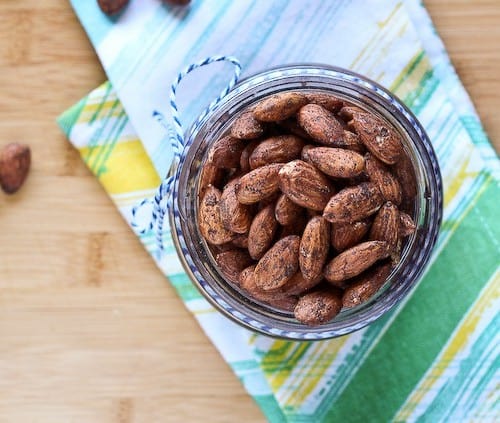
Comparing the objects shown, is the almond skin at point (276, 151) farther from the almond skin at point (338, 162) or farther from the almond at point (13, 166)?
the almond at point (13, 166)

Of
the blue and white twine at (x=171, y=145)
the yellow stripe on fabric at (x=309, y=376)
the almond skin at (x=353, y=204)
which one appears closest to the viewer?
the almond skin at (x=353, y=204)

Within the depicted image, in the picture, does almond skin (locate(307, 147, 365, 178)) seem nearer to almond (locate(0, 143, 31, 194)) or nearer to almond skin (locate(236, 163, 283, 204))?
almond skin (locate(236, 163, 283, 204))

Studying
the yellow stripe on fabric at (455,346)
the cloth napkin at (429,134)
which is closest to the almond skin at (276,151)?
the cloth napkin at (429,134)

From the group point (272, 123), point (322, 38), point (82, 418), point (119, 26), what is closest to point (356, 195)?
point (272, 123)

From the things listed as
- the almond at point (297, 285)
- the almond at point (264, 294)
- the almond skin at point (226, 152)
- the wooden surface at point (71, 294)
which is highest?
the almond skin at point (226, 152)

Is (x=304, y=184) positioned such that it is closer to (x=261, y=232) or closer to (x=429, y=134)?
(x=261, y=232)
